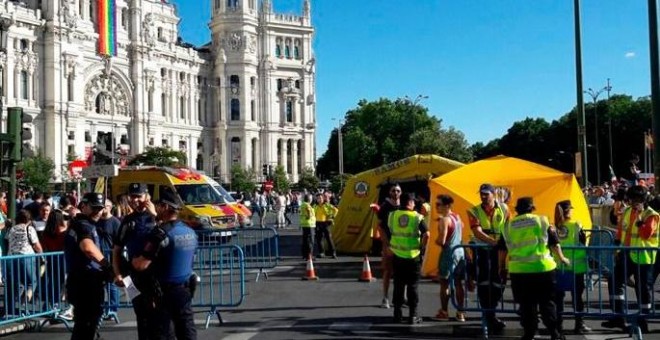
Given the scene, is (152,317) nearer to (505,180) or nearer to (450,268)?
(450,268)

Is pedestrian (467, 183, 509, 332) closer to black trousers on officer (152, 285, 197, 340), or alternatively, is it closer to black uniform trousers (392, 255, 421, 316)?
black uniform trousers (392, 255, 421, 316)

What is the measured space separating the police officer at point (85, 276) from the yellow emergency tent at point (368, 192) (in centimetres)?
1283

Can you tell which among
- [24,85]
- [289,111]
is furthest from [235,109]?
[24,85]

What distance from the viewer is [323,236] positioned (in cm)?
2131

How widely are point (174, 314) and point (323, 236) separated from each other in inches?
565

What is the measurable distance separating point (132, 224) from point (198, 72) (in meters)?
93.4

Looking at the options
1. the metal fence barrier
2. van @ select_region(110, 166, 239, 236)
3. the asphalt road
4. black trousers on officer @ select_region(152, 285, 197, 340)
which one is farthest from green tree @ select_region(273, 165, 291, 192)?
black trousers on officer @ select_region(152, 285, 197, 340)

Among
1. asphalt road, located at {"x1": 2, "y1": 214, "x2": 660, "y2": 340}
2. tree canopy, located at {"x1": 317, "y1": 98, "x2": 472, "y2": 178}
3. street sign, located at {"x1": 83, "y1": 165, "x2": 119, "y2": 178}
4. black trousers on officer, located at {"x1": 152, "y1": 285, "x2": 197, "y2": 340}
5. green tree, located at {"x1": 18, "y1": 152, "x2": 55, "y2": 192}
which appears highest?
tree canopy, located at {"x1": 317, "y1": 98, "x2": 472, "y2": 178}

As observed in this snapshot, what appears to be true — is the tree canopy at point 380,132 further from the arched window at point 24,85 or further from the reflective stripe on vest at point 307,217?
the reflective stripe on vest at point 307,217

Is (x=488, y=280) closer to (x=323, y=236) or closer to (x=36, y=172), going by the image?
(x=323, y=236)

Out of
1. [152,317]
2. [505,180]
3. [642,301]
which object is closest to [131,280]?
[152,317]

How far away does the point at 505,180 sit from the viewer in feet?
51.8

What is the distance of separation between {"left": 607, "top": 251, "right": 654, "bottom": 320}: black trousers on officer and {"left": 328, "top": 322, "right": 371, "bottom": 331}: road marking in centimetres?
309

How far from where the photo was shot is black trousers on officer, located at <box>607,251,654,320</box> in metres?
9.55
